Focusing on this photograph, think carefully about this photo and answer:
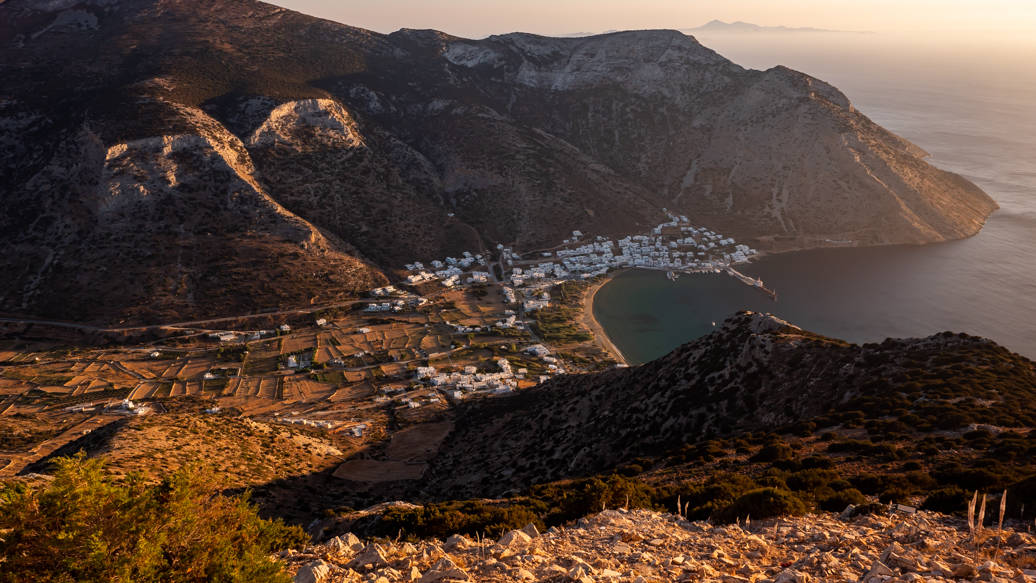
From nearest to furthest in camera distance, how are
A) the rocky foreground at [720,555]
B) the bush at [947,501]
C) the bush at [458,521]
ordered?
the rocky foreground at [720,555]
the bush at [947,501]
the bush at [458,521]

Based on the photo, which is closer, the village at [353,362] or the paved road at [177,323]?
the village at [353,362]

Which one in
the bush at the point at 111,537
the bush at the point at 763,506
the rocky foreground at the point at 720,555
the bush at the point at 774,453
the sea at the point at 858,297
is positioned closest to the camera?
the bush at the point at 111,537

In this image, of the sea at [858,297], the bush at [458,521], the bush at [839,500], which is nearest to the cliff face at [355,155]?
the sea at [858,297]

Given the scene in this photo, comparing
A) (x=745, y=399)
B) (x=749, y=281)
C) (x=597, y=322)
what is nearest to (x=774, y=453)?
(x=745, y=399)

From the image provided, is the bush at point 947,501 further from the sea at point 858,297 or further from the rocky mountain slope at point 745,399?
the sea at point 858,297

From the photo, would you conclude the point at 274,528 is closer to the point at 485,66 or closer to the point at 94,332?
the point at 94,332

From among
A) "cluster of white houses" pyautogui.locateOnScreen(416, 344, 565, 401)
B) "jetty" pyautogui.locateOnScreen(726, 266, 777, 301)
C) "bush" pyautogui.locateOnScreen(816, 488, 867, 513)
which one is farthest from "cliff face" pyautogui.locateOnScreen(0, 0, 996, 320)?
"bush" pyautogui.locateOnScreen(816, 488, 867, 513)

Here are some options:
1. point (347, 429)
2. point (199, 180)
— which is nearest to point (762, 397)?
point (347, 429)
